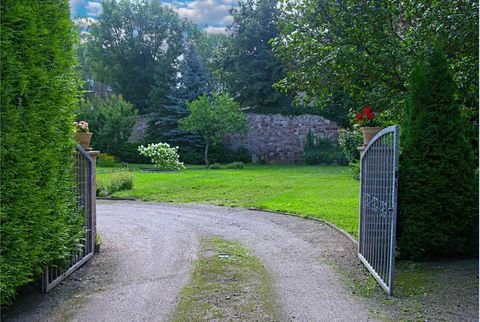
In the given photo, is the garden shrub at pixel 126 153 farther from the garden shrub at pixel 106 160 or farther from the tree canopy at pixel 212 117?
the tree canopy at pixel 212 117

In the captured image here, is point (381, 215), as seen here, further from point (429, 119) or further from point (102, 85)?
point (102, 85)

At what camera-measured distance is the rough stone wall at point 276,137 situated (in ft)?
84.7

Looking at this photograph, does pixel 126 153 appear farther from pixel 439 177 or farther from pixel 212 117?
pixel 439 177

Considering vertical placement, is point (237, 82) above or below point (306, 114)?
above

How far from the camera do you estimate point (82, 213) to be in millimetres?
4953

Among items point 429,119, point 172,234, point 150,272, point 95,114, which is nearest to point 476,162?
point 429,119

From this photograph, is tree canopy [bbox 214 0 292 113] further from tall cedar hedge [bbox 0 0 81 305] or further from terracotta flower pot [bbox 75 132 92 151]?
tall cedar hedge [bbox 0 0 81 305]

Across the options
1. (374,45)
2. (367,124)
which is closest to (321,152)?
(367,124)

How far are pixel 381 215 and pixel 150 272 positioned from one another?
236cm

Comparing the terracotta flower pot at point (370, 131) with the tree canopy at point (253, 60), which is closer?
the terracotta flower pot at point (370, 131)

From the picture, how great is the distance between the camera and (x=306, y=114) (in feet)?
84.6

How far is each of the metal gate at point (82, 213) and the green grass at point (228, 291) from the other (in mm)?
1184

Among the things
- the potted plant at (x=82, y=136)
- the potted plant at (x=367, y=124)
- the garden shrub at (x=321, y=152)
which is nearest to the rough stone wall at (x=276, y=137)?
the garden shrub at (x=321, y=152)

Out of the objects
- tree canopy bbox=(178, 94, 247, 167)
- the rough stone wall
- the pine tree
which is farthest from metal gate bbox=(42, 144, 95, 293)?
the rough stone wall
